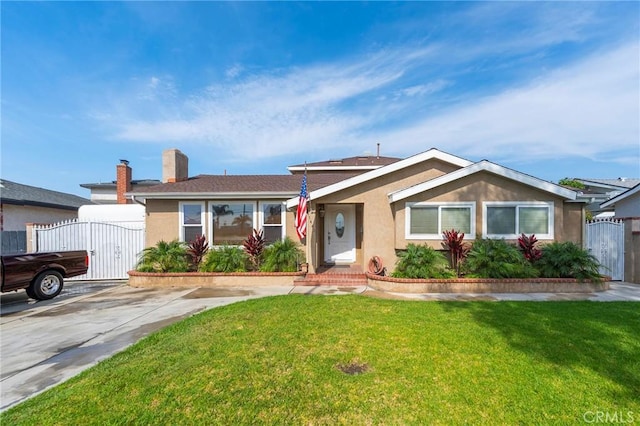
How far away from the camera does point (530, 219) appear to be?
29.1ft

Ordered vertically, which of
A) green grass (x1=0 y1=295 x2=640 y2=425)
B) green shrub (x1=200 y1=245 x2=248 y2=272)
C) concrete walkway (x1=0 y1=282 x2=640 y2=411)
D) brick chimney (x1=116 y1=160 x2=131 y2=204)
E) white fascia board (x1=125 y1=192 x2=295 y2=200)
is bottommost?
concrete walkway (x1=0 y1=282 x2=640 y2=411)

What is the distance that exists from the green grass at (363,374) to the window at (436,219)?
151 inches

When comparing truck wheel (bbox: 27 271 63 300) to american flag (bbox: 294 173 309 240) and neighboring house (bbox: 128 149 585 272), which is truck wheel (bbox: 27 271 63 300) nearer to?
neighboring house (bbox: 128 149 585 272)

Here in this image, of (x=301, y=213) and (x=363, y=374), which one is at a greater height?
(x=301, y=213)

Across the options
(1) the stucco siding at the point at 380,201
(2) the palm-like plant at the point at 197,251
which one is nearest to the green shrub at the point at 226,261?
(2) the palm-like plant at the point at 197,251

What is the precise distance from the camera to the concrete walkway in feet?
12.8

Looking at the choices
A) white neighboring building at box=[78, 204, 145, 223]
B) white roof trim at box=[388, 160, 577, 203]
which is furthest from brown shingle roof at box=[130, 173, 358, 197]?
→ white roof trim at box=[388, 160, 577, 203]

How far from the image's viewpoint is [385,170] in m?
9.70

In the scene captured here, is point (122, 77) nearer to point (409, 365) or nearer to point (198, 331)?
point (198, 331)

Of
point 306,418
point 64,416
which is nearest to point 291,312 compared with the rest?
point 306,418

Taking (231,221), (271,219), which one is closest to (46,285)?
(231,221)

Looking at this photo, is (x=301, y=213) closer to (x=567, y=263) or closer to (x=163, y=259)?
(x=163, y=259)

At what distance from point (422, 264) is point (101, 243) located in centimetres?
1206
